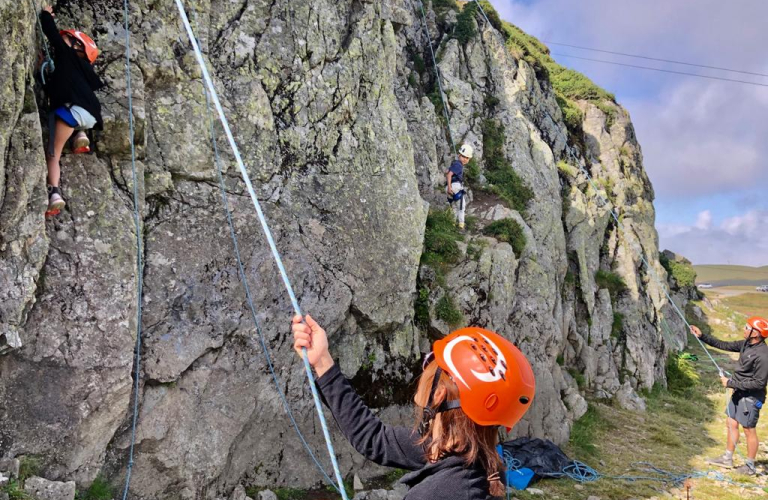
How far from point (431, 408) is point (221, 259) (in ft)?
18.5

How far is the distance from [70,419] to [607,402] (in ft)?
47.4

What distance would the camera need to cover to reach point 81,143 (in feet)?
20.0

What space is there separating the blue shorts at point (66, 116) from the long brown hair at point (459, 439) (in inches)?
220

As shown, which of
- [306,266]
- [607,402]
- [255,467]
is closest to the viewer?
[255,467]

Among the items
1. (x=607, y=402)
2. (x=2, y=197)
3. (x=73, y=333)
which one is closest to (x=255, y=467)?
(x=73, y=333)

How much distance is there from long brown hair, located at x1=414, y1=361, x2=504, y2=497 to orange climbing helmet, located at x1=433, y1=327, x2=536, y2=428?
5 cm

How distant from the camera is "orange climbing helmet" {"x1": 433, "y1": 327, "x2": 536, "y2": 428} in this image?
7.66 feet

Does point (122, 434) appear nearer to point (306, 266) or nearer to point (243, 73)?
point (306, 266)

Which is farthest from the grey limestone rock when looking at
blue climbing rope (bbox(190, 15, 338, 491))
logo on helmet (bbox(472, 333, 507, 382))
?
logo on helmet (bbox(472, 333, 507, 382))

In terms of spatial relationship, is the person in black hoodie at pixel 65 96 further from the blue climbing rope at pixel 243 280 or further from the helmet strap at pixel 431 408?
the helmet strap at pixel 431 408

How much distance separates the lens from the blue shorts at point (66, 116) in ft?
19.1

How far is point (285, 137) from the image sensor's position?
8.56 meters

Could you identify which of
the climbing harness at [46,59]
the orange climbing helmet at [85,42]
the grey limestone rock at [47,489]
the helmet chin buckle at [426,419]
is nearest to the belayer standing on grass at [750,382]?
the helmet chin buckle at [426,419]

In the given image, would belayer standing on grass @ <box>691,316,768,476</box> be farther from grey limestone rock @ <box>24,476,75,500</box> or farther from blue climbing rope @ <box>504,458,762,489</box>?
grey limestone rock @ <box>24,476,75,500</box>
